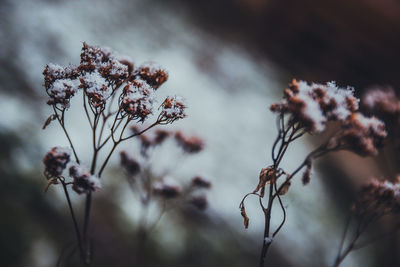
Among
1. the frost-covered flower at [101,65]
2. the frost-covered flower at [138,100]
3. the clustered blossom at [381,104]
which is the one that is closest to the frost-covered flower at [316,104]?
the frost-covered flower at [138,100]

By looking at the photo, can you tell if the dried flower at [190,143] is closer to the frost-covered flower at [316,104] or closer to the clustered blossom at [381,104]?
the frost-covered flower at [316,104]

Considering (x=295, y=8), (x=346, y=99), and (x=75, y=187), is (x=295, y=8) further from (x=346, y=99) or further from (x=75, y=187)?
(x=75, y=187)

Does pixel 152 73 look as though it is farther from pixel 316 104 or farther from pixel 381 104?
pixel 381 104

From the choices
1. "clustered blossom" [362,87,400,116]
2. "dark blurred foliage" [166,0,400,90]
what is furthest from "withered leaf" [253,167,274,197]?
"dark blurred foliage" [166,0,400,90]

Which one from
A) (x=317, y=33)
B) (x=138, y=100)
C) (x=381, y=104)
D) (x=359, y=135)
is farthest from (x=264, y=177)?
(x=317, y=33)

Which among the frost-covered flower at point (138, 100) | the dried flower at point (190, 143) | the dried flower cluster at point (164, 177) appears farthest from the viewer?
the dried flower at point (190, 143)
